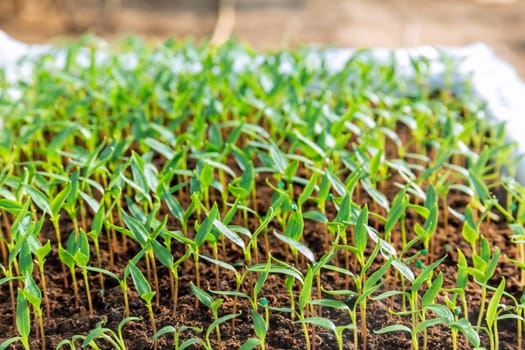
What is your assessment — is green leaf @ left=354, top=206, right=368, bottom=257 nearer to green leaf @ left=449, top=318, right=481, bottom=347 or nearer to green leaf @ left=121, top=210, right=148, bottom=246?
green leaf @ left=449, top=318, right=481, bottom=347

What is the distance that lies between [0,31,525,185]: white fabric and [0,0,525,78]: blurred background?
1879 mm

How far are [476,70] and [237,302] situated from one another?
1.27 meters

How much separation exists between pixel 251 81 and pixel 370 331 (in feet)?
2.86

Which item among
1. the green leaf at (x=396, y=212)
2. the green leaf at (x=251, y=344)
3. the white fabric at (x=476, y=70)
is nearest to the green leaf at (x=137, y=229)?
the green leaf at (x=251, y=344)

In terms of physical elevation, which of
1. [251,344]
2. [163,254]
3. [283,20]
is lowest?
[251,344]

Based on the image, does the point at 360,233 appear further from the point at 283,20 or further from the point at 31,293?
the point at 283,20

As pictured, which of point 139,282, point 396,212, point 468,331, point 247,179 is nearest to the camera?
point 468,331

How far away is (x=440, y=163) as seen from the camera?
5.16 feet

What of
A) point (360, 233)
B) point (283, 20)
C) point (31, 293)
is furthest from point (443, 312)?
point (283, 20)

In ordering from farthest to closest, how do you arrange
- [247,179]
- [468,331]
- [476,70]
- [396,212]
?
[476,70]
[247,179]
[396,212]
[468,331]

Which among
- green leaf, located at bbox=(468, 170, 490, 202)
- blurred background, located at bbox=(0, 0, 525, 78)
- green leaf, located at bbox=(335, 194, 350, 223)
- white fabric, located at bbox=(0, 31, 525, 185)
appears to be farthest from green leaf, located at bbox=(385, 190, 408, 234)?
blurred background, located at bbox=(0, 0, 525, 78)

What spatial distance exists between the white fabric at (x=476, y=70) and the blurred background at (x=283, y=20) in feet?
6.16

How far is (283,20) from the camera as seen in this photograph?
478 centimetres

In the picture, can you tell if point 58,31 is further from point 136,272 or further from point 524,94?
point 136,272
